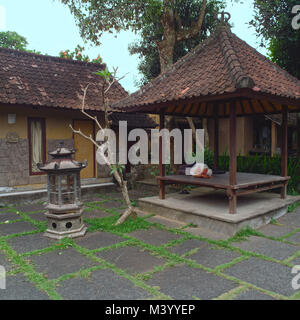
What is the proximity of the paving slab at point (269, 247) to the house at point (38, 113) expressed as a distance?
19.6 ft

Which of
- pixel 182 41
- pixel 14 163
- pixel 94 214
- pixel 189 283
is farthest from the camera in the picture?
pixel 182 41

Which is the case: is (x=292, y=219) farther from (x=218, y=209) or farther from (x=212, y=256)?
(x=212, y=256)

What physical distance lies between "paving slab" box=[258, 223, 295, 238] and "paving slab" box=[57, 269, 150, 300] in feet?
9.77

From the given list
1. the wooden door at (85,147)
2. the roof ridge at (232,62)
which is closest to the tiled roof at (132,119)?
the wooden door at (85,147)

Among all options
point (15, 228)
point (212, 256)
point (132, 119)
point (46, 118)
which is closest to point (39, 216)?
point (15, 228)

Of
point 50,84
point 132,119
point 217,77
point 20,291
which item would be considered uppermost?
point 50,84

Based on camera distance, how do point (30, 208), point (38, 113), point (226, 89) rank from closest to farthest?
point (226, 89), point (30, 208), point (38, 113)

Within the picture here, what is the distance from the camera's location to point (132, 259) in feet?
13.9

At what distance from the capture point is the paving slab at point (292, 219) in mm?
5855

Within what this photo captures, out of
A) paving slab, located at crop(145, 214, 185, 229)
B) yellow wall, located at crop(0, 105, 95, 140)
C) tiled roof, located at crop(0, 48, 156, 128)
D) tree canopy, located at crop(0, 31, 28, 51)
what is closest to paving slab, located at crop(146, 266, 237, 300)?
paving slab, located at crop(145, 214, 185, 229)

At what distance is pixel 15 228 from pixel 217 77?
4854 mm

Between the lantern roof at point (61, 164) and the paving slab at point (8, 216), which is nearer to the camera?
the lantern roof at point (61, 164)

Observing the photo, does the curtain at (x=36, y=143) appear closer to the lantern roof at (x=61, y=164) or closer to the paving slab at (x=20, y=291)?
the lantern roof at (x=61, y=164)
